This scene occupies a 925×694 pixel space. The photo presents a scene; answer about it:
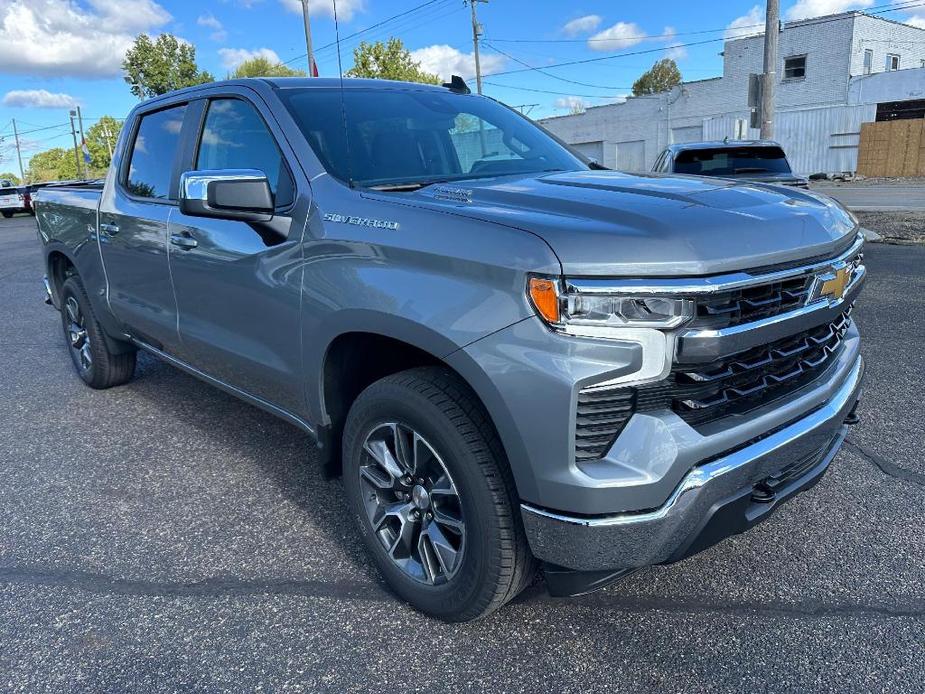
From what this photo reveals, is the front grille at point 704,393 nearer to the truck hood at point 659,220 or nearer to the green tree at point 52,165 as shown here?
the truck hood at point 659,220

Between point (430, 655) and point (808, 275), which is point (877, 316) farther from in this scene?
point (430, 655)

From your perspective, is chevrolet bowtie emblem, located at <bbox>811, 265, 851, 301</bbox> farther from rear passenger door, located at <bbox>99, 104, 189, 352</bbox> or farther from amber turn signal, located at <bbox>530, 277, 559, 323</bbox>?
rear passenger door, located at <bbox>99, 104, 189, 352</bbox>

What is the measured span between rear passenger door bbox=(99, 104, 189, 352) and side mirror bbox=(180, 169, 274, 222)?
940 millimetres

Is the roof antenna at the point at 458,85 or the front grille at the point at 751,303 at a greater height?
the roof antenna at the point at 458,85

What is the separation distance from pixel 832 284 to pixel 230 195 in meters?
2.11

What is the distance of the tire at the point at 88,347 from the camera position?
5027 mm

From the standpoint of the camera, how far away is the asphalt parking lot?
2301 millimetres

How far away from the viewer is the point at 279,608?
8.75 ft

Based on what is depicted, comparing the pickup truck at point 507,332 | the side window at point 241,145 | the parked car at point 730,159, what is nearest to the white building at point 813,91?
the parked car at point 730,159

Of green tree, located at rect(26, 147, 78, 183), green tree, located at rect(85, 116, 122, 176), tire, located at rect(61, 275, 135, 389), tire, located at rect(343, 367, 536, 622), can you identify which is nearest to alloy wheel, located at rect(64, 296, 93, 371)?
tire, located at rect(61, 275, 135, 389)

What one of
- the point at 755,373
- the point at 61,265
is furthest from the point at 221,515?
the point at 61,265

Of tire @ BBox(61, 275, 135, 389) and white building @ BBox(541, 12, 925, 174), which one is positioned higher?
white building @ BBox(541, 12, 925, 174)

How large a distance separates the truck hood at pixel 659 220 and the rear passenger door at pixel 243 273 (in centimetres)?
64

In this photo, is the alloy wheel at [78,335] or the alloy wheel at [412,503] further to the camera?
the alloy wheel at [78,335]
